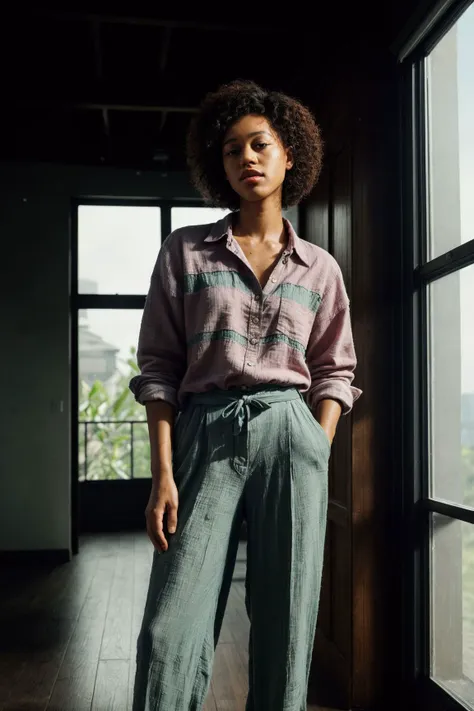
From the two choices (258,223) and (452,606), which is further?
(452,606)

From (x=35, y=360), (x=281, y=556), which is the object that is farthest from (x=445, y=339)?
(x=35, y=360)

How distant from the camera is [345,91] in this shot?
2.54 meters

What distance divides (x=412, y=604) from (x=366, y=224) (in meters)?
1.13

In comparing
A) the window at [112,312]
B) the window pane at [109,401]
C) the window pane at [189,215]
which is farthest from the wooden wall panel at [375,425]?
the window pane at [109,401]

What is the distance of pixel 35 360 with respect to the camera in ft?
17.8

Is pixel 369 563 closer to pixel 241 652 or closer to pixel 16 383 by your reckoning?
pixel 241 652

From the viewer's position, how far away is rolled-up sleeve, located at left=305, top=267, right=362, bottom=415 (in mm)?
1411

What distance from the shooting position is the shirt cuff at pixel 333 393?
1384 mm

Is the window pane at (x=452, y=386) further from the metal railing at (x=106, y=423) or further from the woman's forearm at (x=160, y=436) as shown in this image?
the metal railing at (x=106, y=423)

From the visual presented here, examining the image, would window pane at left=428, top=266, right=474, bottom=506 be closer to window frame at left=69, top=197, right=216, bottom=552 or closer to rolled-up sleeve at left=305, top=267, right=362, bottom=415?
rolled-up sleeve at left=305, top=267, right=362, bottom=415

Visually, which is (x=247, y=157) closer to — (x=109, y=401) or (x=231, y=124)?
(x=231, y=124)

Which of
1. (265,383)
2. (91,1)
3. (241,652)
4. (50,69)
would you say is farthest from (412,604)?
(50,69)

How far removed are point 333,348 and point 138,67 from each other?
3.59 m

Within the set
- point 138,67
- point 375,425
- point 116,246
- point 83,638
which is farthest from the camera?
point 116,246
